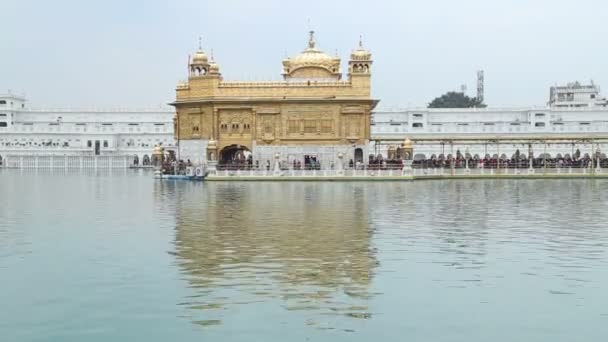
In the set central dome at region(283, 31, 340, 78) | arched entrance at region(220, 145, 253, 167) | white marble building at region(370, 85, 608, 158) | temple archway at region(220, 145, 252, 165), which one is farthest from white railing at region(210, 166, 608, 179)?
white marble building at region(370, 85, 608, 158)

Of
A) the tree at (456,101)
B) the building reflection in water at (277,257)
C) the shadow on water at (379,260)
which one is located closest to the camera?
the shadow on water at (379,260)

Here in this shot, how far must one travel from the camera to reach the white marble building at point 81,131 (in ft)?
332

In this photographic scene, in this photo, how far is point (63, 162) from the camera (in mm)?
98688

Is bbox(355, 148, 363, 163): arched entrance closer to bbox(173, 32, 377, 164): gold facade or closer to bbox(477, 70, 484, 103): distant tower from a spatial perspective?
bbox(173, 32, 377, 164): gold facade

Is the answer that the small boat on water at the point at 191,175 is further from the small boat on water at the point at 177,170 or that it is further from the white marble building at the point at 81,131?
the white marble building at the point at 81,131

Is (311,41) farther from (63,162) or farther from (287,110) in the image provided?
→ (63,162)

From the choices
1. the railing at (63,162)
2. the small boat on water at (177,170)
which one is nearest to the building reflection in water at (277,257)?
the small boat on water at (177,170)

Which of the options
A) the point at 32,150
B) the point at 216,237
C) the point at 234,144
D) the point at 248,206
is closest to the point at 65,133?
the point at 32,150

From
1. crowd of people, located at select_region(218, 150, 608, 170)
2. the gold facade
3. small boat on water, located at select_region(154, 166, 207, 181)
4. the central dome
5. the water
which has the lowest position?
the water

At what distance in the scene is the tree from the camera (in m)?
124

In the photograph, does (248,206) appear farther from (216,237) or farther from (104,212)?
(216,237)

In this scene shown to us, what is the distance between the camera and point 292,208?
23.9 metres

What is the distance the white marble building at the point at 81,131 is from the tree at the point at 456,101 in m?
40.8

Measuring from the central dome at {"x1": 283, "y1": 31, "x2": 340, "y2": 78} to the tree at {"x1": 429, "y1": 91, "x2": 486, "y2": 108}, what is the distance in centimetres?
7253
